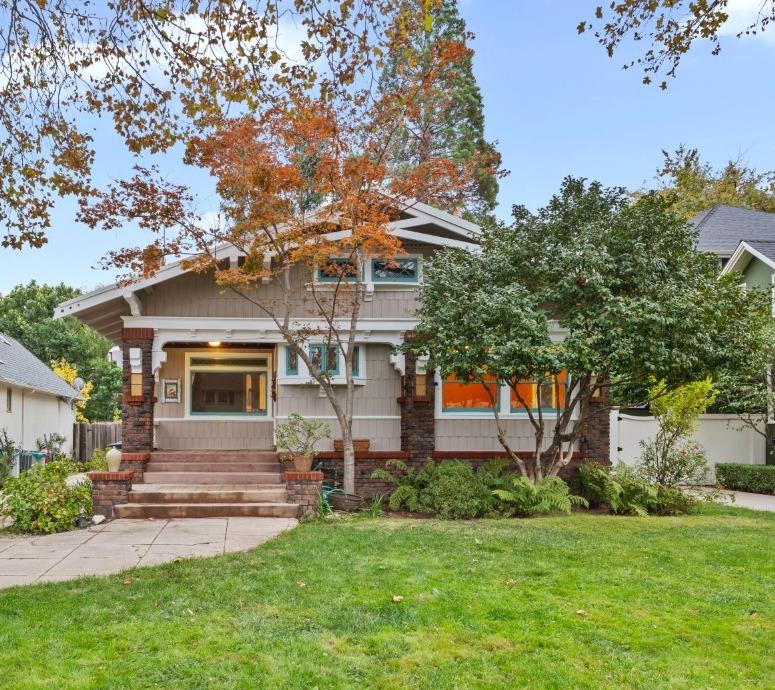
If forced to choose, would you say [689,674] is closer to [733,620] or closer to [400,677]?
[733,620]

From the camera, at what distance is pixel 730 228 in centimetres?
2267

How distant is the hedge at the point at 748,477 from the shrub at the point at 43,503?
13073 mm

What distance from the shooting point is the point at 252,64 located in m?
6.07

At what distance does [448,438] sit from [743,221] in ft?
51.8

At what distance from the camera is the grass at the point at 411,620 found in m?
4.21

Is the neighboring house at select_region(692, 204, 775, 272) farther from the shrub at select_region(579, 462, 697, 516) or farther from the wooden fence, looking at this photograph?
the wooden fence

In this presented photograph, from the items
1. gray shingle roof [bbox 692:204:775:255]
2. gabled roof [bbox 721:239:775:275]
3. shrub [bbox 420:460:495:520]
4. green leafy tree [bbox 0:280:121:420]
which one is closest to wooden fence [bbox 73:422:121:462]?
green leafy tree [bbox 0:280:121:420]

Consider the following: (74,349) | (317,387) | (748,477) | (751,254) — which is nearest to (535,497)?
(317,387)

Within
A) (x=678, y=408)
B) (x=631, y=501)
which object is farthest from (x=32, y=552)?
(x=678, y=408)

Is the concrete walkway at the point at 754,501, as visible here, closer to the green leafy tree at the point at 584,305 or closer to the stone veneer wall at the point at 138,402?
the green leafy tree at the point at 584,305

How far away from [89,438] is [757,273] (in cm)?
2103

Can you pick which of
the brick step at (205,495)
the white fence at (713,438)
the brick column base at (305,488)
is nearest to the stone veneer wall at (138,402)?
the brick step at (205,495)

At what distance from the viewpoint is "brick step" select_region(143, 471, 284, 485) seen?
11336 millimetres

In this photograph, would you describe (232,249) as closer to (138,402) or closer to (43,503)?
(138,402)
